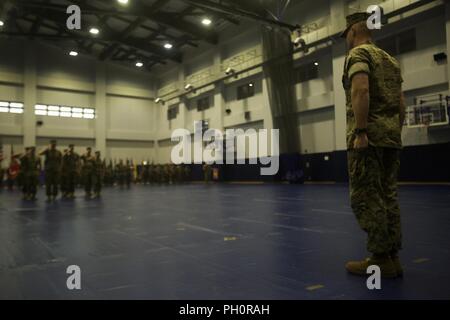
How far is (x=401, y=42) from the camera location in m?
16.5

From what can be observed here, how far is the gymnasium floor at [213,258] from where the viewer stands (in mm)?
2432

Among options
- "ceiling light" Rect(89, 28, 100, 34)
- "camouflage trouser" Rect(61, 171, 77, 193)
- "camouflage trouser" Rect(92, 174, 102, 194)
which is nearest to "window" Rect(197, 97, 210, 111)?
"ceiling light" Rect(89, 28, 100, 34)

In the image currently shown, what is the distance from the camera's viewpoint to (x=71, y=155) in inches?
504

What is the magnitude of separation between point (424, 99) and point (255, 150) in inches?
445

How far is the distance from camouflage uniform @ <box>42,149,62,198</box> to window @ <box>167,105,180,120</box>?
21.1 metres

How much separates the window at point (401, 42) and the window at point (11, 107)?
26.7 meters

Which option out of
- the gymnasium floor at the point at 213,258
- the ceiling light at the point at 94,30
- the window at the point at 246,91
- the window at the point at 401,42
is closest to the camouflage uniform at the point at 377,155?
the gymnasium floor at the point at 213,258

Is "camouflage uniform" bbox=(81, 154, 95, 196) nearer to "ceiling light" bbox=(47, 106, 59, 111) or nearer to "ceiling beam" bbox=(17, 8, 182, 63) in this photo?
"ceiling beam" bbox=(17, 8, 182, 63)

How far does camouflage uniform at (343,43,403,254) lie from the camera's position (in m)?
2.71

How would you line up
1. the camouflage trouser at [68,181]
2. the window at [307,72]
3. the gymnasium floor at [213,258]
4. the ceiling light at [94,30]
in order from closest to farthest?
the gymnasium floor at [213,258] < the camouflage trouser at [68,181] < the window at [307,72] < the ceiling light at [94,30]

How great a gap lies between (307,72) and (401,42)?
565 cm

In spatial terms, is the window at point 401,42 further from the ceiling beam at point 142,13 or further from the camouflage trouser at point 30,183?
the camouflage trouser at point 30,183

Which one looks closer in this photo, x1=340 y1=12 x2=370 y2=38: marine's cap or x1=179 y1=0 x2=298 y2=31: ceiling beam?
x1=340 y1=12 x2=370 y2=38: marine's cap

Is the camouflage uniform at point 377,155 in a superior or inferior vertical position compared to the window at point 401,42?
inferior
